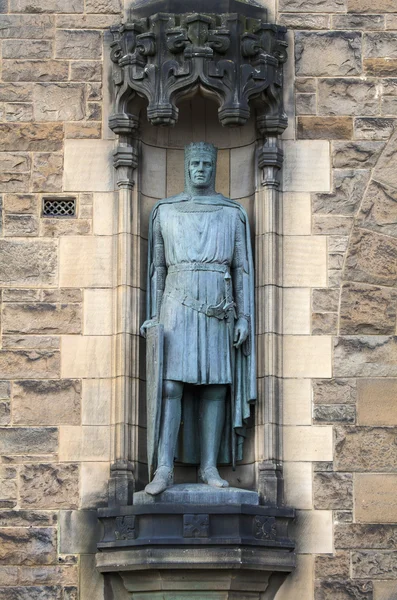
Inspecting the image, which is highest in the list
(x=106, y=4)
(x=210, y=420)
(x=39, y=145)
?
(x=106, y=4)

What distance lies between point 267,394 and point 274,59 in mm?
2479

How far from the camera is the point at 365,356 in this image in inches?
518

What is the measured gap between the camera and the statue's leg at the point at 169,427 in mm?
12820

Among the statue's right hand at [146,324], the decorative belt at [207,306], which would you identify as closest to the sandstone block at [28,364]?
the statue's right hand at [146,324]

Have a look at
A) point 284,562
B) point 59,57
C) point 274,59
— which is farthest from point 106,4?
point 284,562

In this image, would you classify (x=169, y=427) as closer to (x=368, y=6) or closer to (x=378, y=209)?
(x=378, y=209)

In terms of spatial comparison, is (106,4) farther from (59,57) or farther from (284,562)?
(284,562)

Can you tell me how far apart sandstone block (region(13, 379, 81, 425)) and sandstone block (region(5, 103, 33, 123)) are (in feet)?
6.52

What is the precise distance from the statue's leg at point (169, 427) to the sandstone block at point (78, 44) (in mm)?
2590

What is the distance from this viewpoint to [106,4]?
13.7 metres

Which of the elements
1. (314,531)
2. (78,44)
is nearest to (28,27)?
(78,44)

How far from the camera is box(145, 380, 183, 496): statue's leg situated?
12.8m

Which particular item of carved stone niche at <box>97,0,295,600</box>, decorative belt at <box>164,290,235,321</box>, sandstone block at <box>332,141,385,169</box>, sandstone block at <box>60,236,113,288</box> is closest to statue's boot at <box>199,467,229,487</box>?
carved stone niche at <box>97,0,295,600</box>

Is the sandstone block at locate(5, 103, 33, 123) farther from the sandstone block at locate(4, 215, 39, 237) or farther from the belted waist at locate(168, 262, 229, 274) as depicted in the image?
the belted waist at locate(168, 262, 229, 274)
